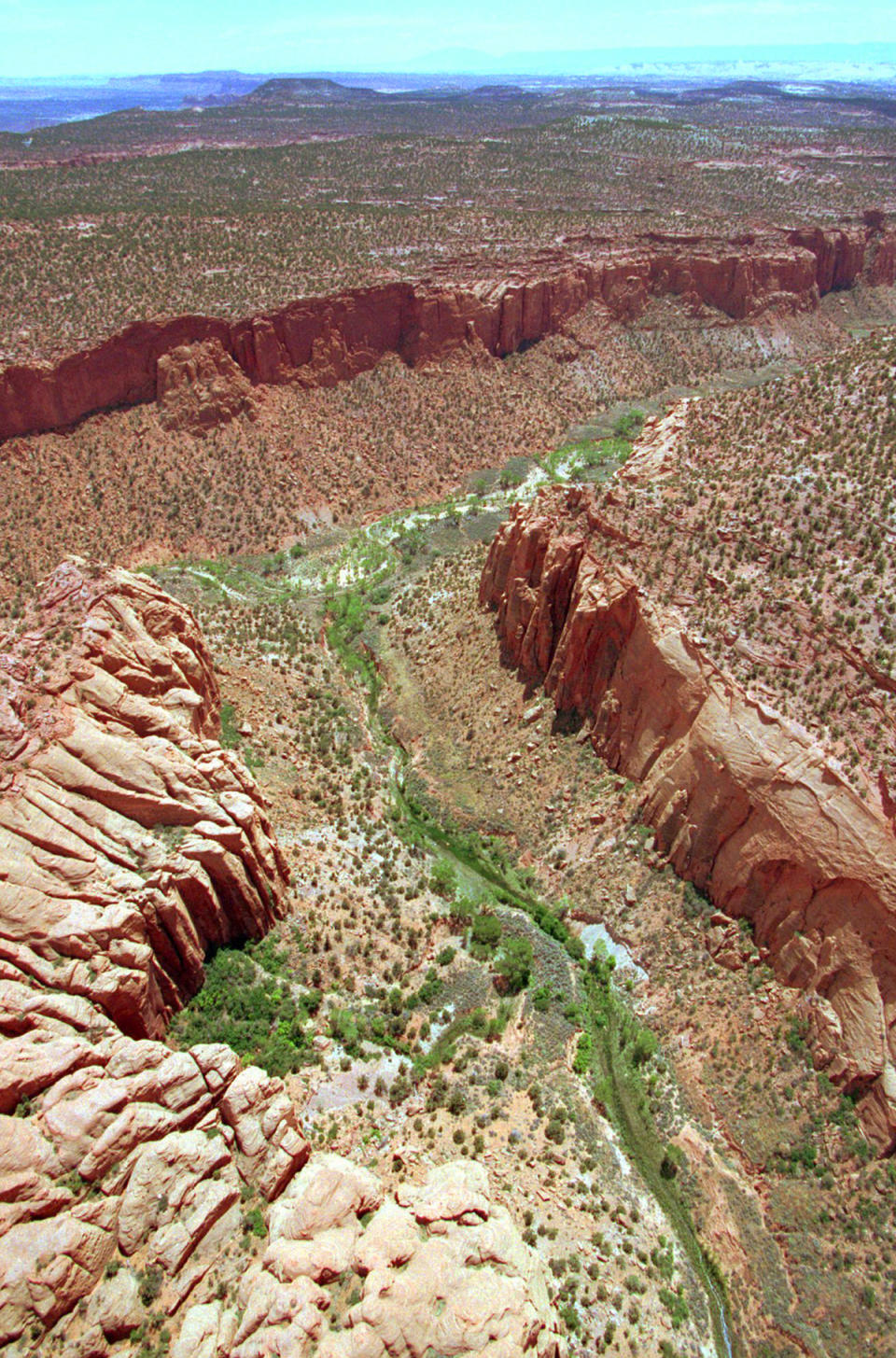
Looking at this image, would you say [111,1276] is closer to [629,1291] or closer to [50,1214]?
[50,1214]

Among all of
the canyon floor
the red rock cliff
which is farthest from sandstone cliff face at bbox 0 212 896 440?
the red rock cliff

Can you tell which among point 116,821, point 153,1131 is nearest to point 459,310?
point 116,821

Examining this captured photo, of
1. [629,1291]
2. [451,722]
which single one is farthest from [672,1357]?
[451,722]

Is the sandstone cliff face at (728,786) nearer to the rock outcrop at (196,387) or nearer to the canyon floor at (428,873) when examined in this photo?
the canyon floor at (428,873)

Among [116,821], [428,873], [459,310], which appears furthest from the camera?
[459,310]

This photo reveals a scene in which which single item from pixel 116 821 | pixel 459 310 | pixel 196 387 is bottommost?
pixel 116 821

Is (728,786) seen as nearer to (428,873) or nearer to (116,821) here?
(428,873)

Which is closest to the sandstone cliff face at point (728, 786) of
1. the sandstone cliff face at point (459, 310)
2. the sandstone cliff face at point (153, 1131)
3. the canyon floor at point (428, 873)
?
the canyon floor at point (428, 873)
